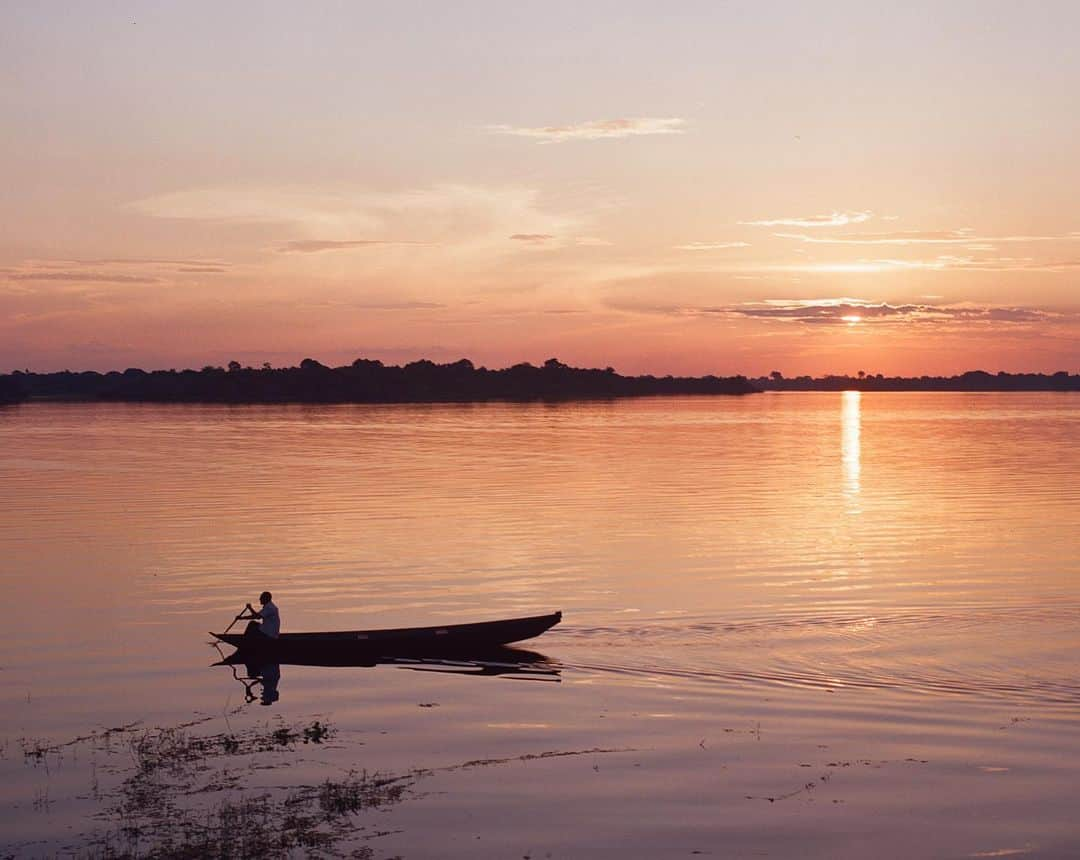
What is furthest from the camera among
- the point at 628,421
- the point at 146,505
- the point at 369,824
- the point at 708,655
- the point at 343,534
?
the point at 628,421

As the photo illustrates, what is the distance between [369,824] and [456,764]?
11.9 ft

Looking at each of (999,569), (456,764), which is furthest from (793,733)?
→ (999,569)

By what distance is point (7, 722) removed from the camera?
2420 cm

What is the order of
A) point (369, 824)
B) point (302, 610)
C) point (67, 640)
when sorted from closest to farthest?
point (369, 824) → point (67, 640) → point (302, 610)

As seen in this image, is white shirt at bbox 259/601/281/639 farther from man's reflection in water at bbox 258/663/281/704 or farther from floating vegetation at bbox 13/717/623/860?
floating vegetation at bbox 13/717/623/860

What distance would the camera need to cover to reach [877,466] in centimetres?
10150

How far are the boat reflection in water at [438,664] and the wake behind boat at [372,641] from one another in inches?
5.6

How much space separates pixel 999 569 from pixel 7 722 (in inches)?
1317

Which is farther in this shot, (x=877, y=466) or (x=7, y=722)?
(x=877, y=466)

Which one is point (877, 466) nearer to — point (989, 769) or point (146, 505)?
point (146, 505)

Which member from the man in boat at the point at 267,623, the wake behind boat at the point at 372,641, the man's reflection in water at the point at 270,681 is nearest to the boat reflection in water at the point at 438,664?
the man's reflection in water at the point at 270,681

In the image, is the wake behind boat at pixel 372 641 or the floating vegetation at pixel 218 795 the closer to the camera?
the floating vegetation at pixel 218 795

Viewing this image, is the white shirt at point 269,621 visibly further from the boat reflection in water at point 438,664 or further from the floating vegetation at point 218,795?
the floating vegetation at point 218,795

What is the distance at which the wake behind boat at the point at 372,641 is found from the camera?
29531mm
